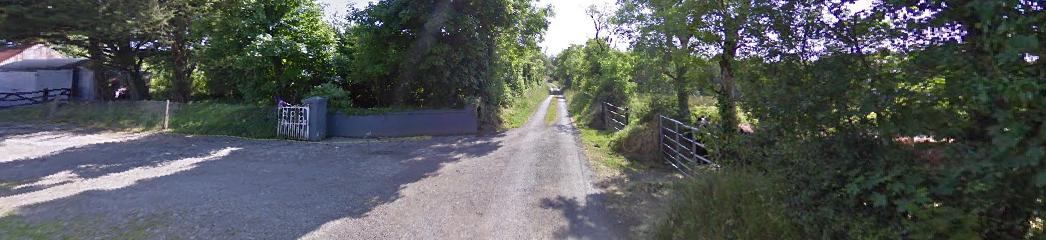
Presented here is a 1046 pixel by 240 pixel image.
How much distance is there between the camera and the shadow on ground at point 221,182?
19.0 ft

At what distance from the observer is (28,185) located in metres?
8.23

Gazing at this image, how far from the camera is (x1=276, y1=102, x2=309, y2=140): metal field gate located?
14.4 meters

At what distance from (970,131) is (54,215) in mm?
8408

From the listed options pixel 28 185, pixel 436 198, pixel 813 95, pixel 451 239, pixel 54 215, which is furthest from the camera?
pixel 28 185

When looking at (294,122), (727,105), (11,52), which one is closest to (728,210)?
(727,105)

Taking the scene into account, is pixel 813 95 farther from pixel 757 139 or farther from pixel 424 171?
pixel 424 171

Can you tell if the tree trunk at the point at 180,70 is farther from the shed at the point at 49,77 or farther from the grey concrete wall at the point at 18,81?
the grey concrete wall at the point at 18,81

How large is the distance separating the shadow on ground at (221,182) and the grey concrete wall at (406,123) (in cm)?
149

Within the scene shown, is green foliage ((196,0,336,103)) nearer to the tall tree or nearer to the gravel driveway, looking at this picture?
the gravel driveway

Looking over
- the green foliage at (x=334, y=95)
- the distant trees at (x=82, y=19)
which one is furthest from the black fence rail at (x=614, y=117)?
the distant trees at (x=82, y=19)

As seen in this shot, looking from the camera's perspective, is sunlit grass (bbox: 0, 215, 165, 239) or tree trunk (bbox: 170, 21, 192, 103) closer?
sunlit grass (bbox: 0, 215, 165, 239)

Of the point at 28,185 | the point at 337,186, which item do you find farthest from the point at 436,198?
the point at 28,185

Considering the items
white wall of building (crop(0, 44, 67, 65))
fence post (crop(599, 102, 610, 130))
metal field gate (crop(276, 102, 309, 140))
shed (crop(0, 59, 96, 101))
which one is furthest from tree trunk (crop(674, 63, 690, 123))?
white wall of building (crop(0, 44, 67, 65))

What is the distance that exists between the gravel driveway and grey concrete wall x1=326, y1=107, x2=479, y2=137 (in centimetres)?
187
